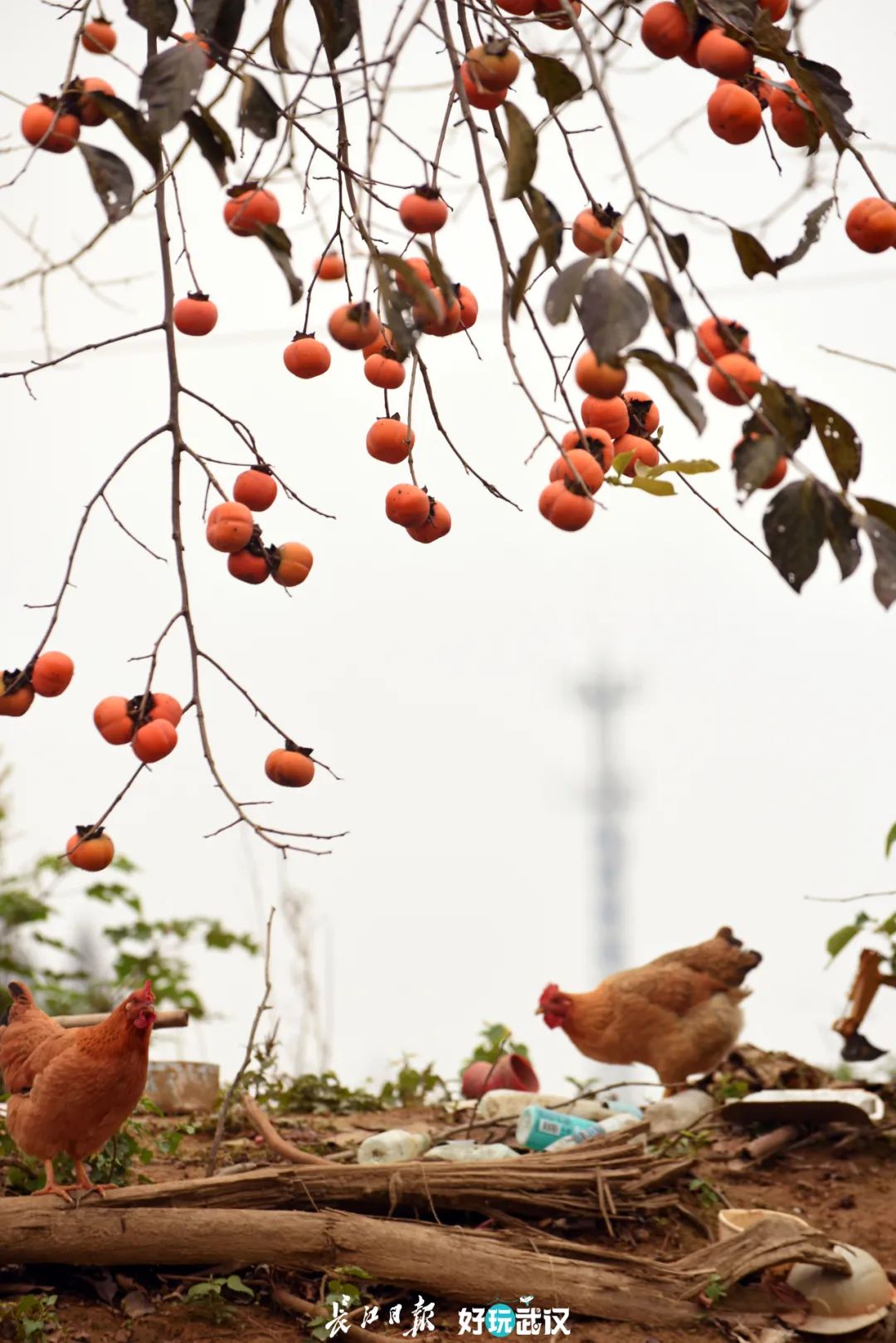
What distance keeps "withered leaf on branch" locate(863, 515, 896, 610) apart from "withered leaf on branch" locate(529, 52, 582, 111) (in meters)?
0.41

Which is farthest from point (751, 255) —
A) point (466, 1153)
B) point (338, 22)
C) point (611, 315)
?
point (466, 1153)

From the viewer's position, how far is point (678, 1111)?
2.27 m

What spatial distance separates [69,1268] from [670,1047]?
3.78 ft

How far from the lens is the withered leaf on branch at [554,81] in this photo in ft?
2.93

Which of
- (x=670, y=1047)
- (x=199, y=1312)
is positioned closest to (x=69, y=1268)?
(x=199, y=1312)

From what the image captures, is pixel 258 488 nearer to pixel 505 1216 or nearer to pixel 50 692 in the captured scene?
pixel 50 692

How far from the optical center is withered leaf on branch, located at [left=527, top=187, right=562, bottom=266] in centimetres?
74

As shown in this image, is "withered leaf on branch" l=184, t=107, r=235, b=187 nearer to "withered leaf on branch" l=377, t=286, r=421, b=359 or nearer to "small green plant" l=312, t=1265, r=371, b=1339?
"withered leaf on branch" l=377, t=286, r=421, b=359

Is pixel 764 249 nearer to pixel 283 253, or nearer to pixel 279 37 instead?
pixel 283 253

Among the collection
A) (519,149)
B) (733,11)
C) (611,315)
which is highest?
(733,11)

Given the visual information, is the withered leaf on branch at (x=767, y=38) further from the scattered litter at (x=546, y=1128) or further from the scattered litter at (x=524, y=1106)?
the scattered litter at (x=524, y=1106)

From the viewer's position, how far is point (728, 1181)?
2041mm

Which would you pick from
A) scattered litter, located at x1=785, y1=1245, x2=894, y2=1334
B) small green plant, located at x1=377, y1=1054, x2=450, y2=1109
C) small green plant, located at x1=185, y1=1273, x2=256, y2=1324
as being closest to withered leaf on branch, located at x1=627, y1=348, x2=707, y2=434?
small green plant, located at x1=185, y1=1273, x2=256, y2=1324

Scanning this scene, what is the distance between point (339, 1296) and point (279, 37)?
124 centimetres
